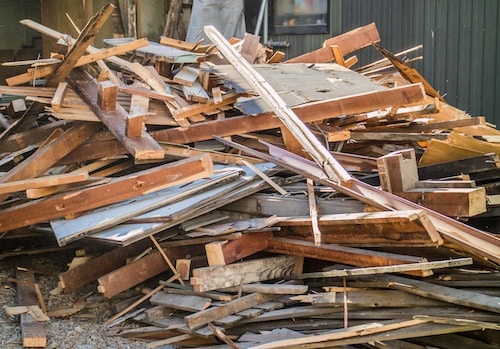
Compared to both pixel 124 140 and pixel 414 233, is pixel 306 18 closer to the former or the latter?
pixel 124 140

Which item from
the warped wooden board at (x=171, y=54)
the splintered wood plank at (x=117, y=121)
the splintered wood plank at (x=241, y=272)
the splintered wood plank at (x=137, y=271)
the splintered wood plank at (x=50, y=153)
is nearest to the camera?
the splintered wood plank at (x=241, y=272)

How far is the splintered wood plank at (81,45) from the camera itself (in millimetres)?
5254

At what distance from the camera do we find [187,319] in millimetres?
4535

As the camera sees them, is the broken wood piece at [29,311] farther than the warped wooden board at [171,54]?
No

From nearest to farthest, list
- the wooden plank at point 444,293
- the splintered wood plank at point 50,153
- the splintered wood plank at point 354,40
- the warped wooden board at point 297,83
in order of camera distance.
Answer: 1. the wooden plank at point 444,293
2. the splintered wood plank at point 50,153
3. the warped wooden board at point 297,83
4. the splintered wood plank at point 354,40

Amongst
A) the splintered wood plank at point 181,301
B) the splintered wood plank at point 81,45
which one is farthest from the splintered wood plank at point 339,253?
the splintered wood plank at point 81,45

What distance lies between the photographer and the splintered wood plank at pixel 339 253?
175 inches

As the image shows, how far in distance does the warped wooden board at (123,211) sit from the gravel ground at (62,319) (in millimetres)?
592

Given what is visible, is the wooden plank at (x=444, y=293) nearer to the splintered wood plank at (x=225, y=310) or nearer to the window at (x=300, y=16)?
the splintered wood plank at (x=225, y=310)

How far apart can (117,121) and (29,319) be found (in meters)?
1.70

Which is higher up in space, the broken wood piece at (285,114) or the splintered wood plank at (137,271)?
the broken wood piece at (285,114)

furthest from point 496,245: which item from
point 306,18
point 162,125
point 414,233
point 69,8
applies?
point 69,8

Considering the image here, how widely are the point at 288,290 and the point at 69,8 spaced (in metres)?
7.82

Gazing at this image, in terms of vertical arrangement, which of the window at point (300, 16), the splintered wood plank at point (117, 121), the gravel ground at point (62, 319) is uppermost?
the window at point (300, 16)
